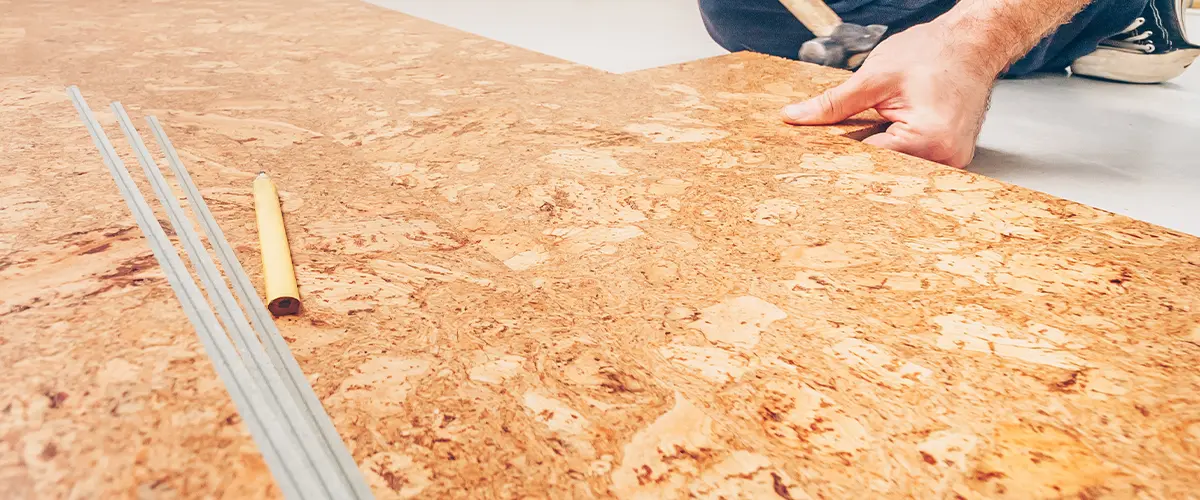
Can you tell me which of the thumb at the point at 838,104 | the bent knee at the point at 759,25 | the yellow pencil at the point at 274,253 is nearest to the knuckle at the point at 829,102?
the thumb at the point at 838,104

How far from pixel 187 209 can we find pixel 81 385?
382mm

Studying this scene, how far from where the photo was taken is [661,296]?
79 cm

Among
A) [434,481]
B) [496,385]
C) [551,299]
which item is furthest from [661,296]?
[434,481]

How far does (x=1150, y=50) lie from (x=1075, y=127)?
2.01ft

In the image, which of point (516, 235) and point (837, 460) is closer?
point (837, 460)

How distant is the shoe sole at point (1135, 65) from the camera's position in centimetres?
217

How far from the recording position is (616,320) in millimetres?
751

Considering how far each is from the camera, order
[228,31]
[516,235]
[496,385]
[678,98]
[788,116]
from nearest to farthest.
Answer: [496,385], [516,235], [788,116], [678,98], [228,31]

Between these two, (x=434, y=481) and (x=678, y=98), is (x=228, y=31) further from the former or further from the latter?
(x=434, y=481)

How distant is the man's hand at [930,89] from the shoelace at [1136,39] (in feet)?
3.51

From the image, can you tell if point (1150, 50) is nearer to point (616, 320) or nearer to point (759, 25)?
point (759, 25)

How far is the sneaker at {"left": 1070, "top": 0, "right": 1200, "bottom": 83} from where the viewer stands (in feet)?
7.11

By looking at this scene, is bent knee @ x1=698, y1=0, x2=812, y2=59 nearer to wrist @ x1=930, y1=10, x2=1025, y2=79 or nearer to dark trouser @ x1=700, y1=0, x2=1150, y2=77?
dark trouser @ x1=700, y1=0, x2=1150, y2=77

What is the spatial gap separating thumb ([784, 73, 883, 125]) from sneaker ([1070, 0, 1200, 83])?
4.37ft
